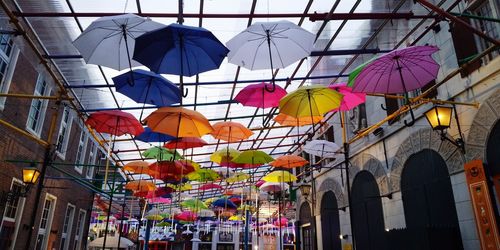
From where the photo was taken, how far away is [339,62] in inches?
379

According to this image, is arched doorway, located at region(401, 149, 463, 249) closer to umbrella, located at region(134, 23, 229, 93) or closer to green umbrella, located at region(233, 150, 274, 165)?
green umbrella, located at region(233, 150, 274, 165)

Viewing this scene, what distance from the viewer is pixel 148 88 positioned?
20.9 ft

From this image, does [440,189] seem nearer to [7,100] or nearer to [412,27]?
[412,27]

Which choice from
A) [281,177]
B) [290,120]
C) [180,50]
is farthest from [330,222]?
[180,50]

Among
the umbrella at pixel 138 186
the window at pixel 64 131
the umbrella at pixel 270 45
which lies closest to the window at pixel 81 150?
the window at pixel 64 131

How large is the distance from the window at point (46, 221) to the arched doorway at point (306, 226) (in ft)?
36.0

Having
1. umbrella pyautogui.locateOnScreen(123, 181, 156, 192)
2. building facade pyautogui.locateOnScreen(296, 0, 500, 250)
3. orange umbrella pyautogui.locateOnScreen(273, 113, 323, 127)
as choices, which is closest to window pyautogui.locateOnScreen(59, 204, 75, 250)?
umbrella pyautogui.locateOnScreen(123, 181, 156, 192)

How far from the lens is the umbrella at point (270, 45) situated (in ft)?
18.5

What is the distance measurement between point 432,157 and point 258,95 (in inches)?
172

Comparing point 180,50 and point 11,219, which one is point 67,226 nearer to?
point 11,219

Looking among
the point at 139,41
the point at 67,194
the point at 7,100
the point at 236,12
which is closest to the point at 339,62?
the point at 236,12

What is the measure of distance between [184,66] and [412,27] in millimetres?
6186

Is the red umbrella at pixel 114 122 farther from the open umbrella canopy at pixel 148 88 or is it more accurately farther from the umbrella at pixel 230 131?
the umbrella at pixel 230 131

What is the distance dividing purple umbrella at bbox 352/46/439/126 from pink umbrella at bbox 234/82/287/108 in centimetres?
214
